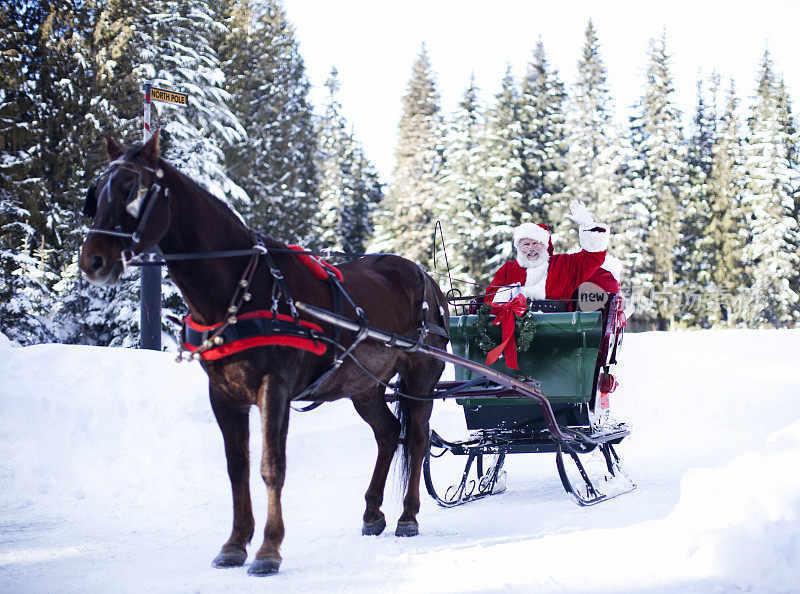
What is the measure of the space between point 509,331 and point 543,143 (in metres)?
29.9

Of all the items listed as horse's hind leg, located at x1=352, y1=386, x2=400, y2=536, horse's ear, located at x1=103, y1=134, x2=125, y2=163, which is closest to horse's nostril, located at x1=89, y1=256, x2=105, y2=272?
horse's ear, located at x1=103, y1=134, x2=125, y2=163

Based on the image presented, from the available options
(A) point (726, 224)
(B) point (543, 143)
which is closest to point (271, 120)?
(B) point (543, 143)

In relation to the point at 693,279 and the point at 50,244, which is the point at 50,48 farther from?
the point at 693,279

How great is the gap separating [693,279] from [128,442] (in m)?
35.7

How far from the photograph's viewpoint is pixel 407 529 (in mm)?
5977

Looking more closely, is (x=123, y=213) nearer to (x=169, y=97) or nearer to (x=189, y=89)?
(x=169, y=97)

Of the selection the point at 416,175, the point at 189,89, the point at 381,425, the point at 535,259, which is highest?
the point at 189,89

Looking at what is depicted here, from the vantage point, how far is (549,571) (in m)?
4.56

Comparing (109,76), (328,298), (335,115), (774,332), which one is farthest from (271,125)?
(328,298)

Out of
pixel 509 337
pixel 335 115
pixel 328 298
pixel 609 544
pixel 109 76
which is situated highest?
pixel 335 115

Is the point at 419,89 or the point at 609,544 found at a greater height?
the point at 419,89

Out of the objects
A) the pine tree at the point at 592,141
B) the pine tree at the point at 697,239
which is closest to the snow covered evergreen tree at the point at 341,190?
the pine tree at the point at 592,141

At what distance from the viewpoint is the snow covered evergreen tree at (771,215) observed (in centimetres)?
3719

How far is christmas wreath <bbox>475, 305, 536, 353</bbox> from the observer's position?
7.05m
